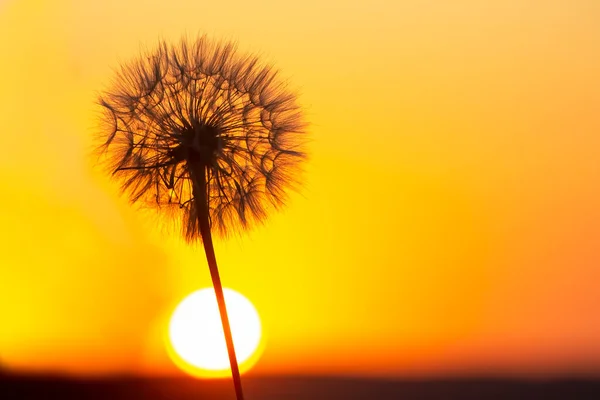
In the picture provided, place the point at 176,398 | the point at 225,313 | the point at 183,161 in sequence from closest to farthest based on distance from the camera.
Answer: the point at 225,313, the point at 183,161, the point at 176,398

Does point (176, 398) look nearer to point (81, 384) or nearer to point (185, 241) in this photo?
point (81, 384)

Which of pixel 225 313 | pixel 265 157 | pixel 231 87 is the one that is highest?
pixel 231 87

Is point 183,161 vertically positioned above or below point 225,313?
above

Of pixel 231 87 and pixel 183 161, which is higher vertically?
pixel 231 87

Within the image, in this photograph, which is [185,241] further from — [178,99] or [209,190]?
[178,99]

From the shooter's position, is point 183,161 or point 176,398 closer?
point 183,161

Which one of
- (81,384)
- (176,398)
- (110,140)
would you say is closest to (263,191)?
(110,140)

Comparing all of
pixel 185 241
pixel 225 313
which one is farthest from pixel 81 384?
pixel 225 313

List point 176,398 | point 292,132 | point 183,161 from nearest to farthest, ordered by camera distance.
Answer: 1. point 183,161
2. point 292,132
3. point 176,398

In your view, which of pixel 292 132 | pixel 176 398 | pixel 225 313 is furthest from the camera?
pixel 176 398
